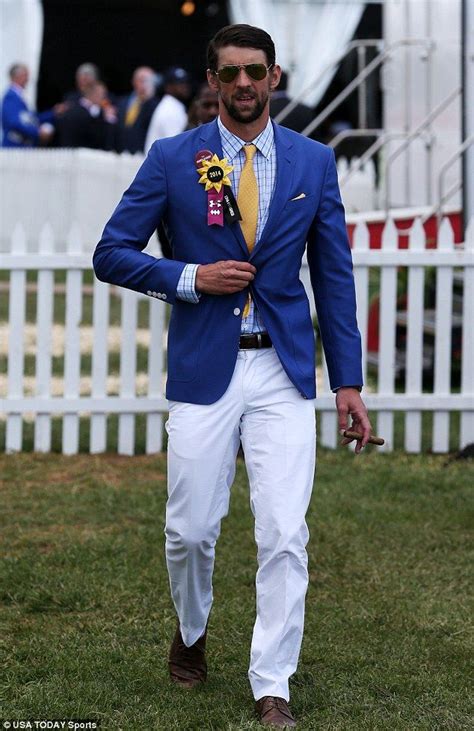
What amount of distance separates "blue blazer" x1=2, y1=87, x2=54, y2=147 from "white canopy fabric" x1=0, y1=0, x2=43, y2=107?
2.44 feet

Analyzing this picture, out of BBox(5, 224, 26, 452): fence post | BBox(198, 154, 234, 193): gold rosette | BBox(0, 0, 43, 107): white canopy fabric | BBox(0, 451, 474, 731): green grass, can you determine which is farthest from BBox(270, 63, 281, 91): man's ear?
BBox(0, 0, 43, 107): white canopy fabric

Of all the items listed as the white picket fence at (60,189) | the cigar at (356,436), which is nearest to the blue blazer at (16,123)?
the white picket fence at (60,189)

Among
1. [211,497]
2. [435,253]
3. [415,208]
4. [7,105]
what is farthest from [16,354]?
[7,105]

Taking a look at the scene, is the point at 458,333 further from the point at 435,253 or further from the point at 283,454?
the point at 283,454

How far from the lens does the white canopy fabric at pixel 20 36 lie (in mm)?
20031

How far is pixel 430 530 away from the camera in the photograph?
6633mm

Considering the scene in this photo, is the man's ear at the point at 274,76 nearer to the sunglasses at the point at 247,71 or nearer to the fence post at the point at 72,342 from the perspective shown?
the sunglasses at the point at 247,71

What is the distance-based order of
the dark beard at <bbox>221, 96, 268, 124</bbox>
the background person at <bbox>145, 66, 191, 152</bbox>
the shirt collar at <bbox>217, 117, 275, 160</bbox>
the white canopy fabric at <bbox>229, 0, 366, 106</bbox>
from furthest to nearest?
the white canopy fabric at <bbox>229, 0, 366, 106</bbox> < the background person at <bbox>145, 66, 191, 152</bbox> < the shirt collar at <bbox>217, 117, 275, 160</bbox> < the dark beard at <bbox>221, 96, 268, 124</bbox>

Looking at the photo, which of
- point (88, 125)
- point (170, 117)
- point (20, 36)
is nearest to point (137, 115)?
point (170, 117)

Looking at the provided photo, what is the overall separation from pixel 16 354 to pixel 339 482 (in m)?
2.11

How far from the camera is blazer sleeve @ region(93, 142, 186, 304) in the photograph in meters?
4.36

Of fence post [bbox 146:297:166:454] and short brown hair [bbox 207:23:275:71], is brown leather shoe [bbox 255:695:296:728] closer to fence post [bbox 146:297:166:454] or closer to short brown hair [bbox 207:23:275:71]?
short brown hair [bbox 207:23:275:71]

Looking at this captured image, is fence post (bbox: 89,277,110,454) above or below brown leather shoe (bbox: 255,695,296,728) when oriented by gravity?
above

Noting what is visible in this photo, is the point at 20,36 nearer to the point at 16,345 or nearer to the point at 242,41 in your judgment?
the point at 16,345
